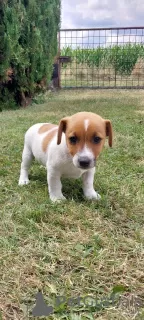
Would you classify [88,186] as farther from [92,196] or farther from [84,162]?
[84,162]

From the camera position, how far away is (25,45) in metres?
8.05

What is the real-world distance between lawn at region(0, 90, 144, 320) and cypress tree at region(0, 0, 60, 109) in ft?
14.1

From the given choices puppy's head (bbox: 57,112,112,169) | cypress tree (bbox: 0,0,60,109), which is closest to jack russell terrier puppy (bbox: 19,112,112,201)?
puppy's head (bbox: 57,112,112,169)

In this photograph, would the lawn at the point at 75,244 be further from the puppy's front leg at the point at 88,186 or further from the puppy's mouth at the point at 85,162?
the puppy's mouth at the point at 85,162

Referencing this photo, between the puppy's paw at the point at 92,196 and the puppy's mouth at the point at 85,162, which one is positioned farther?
the puppy's paw at the point at 92,196

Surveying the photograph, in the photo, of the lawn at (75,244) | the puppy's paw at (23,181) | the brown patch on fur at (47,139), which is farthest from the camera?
the puppy's paw at (23,181)

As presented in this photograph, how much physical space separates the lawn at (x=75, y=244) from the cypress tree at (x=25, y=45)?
430 cm

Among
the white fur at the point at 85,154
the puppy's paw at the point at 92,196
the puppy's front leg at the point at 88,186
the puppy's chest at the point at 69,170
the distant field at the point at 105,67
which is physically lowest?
the puppy's paw at the point at 92,196

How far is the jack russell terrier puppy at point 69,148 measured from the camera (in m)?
2.31

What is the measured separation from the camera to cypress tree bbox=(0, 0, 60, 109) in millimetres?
7191

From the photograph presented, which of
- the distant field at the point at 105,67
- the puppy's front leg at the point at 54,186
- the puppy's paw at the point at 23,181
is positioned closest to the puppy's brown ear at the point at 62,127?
the puppy's front leg at the point at 54,186

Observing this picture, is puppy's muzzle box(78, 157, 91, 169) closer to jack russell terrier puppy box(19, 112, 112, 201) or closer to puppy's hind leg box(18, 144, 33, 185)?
jack russell terrier puppy box(19, 112, 112, 201)

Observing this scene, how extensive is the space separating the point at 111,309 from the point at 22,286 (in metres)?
0.43

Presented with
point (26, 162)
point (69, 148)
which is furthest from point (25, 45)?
point (69, 148)
